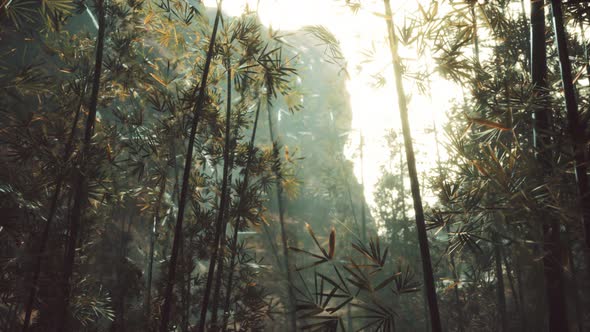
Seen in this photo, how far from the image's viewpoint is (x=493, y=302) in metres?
8.52

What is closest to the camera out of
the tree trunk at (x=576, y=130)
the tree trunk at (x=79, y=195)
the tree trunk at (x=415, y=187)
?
the tree trunk at (x=576, y=130)

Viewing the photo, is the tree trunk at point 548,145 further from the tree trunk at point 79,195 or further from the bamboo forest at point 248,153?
the tree trunk at point 79,195

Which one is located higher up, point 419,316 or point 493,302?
point 493,302

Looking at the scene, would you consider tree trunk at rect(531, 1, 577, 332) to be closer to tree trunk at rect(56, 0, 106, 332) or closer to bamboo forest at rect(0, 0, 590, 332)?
bamboo forest at rect(0, 0, 590, 332)

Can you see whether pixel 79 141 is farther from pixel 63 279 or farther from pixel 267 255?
pixel 267 255

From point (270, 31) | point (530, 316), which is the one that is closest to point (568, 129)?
point (270, 31)

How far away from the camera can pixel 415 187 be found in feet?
6.11

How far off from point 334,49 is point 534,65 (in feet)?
3.57

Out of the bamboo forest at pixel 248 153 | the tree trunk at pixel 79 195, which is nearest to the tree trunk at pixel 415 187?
the bamboo forest at pixel 248 153

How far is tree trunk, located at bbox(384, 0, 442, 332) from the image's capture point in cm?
179

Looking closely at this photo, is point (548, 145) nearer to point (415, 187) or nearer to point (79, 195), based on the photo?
point (415, 187)

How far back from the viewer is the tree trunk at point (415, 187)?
5.89 feet

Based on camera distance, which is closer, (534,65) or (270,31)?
(534,65)

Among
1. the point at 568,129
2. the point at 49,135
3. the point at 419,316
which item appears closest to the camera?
the point at 568,129
